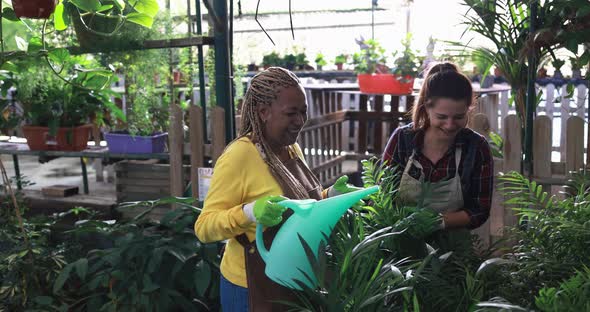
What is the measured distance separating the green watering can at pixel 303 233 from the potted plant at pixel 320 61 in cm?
717

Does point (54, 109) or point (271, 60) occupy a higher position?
point (271, 60)

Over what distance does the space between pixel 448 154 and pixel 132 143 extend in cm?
215

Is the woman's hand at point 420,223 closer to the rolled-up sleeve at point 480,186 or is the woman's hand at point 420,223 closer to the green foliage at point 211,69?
the rolled-up sleeve at point 480,186

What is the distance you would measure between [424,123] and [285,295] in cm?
71

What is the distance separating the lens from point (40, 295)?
8.76ft

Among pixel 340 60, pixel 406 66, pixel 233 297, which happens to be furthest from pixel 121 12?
pixel 340 60

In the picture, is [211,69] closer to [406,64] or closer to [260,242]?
[406,64]

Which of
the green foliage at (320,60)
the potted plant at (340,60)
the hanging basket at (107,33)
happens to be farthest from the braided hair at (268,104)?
the green foliage at (320,60)

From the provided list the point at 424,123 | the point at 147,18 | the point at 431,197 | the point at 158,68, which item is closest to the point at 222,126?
the point at 147,18

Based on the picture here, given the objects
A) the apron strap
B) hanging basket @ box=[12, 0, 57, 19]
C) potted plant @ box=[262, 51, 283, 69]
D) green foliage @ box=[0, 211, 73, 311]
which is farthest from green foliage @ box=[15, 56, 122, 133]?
potted plant @ box=[262, 51, 283, 69]

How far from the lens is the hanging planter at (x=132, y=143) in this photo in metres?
3.57

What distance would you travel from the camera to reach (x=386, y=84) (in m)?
5.58

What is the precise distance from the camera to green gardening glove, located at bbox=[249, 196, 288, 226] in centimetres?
137

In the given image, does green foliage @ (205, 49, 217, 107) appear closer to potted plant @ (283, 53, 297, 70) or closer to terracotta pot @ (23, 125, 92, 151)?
terracotta pot @ (23, 125, 92, 151)
